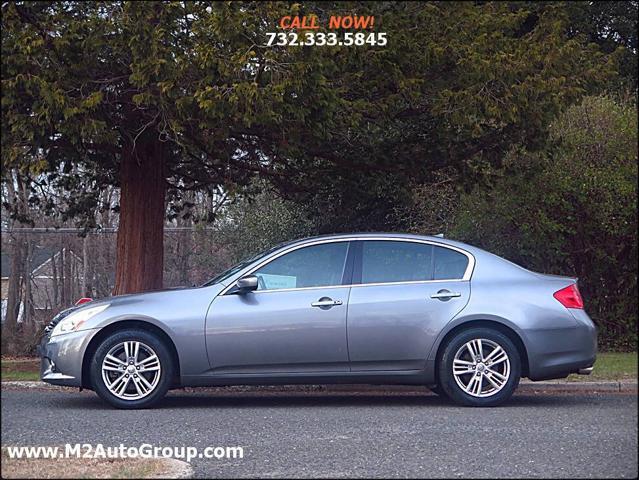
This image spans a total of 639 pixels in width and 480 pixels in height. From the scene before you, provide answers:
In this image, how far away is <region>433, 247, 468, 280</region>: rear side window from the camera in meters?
8.88

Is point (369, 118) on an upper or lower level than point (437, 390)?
upper

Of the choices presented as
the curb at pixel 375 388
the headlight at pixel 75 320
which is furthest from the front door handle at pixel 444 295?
the headlight at pixel 75 320

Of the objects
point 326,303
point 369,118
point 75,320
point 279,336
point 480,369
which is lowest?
point 480,369

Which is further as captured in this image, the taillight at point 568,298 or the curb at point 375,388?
the curb at point 375,388

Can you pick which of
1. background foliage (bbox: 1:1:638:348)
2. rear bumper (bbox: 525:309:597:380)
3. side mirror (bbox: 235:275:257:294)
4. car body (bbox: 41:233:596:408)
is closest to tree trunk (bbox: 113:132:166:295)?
background foliage (bbox: 1:1:638:348)

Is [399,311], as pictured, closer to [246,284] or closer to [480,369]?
[480,369]

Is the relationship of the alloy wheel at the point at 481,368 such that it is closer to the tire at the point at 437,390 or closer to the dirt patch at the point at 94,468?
the tire at the point at 437,390

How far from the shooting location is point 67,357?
872 cm

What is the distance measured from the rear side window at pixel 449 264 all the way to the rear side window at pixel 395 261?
2.5 inches

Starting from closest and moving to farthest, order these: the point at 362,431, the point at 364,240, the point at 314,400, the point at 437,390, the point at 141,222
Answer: the point at 362,431, the point at 364,240, the point at 437,390, the point at 314,400, the point at 141,222

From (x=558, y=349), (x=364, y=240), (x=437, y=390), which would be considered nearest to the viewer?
(x=558, y=349)

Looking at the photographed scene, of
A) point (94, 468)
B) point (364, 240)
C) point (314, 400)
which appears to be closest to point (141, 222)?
point (314, 400)

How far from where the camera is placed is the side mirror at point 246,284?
8719 mm

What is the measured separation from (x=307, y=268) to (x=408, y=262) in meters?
0.92
